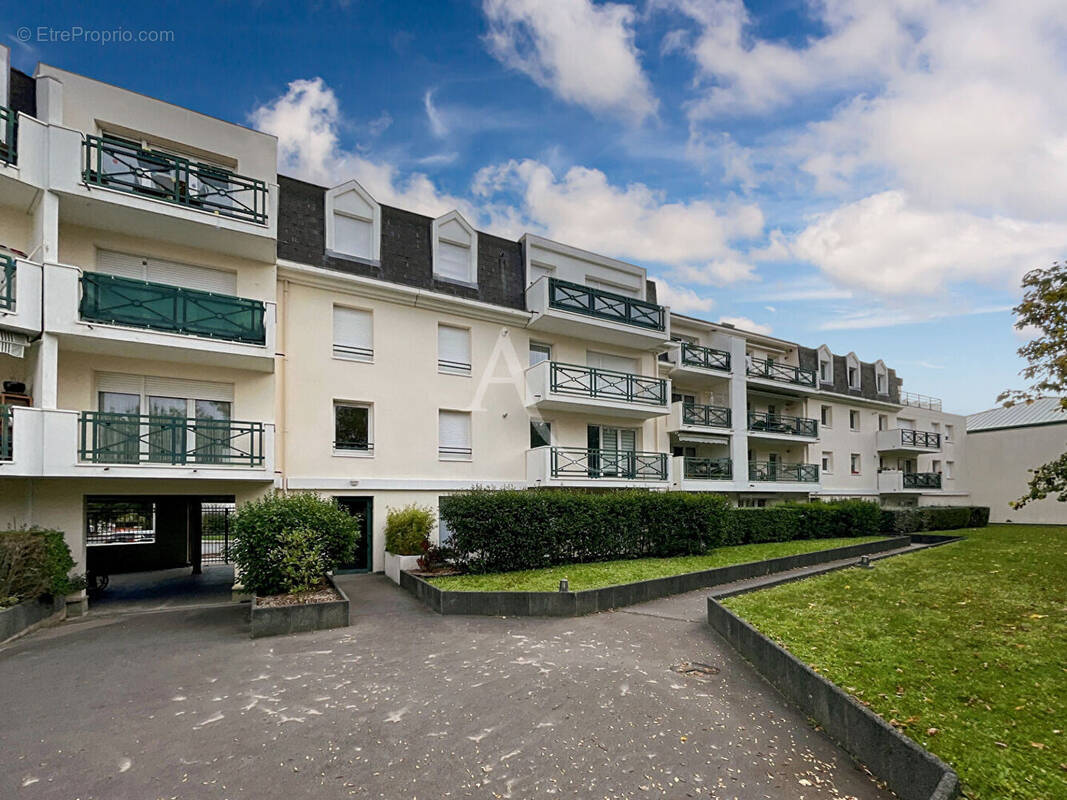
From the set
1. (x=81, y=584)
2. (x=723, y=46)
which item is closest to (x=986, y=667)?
(x=723, y=46)

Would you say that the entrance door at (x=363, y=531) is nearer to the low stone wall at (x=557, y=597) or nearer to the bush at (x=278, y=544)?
the low stone wall at (x=557, y=597)

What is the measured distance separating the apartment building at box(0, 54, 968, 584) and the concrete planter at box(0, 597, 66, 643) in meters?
1.55

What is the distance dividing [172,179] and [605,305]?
1304cm

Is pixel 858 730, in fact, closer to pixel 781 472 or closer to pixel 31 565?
pixel 31 565

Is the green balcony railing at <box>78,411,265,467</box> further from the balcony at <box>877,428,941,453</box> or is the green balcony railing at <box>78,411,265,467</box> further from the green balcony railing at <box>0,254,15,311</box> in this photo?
the balcony at <box>877,428,941,453</box>

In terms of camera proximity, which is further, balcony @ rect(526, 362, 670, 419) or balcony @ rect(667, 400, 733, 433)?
balcony @ rect(667, 400, 733, 433)

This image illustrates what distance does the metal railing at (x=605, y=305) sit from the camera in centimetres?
1841

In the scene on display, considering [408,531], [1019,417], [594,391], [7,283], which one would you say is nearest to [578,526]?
[408,531]

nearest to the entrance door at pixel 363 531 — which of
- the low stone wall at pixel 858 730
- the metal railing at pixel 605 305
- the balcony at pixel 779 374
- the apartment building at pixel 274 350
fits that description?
the apartment building at pixel 274 350

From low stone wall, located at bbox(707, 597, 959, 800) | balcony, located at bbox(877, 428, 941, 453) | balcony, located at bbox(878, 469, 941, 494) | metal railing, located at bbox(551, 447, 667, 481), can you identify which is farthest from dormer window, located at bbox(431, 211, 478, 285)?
balcony, located at bbox(878, 469, 941, 494)

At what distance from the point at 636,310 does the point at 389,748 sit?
17570 mm

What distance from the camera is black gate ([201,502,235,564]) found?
16.9 meters

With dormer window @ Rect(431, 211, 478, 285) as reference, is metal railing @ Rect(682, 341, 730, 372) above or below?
below

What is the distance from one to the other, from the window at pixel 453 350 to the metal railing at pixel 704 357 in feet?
32.6
